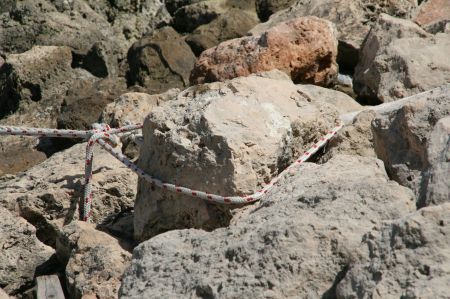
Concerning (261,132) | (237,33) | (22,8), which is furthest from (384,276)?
(22,8)

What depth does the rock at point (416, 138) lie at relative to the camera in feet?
12.5

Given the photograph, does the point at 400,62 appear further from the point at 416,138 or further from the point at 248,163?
the point at 416,138

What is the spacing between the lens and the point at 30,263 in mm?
5383

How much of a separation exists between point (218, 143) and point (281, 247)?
140 centimetres

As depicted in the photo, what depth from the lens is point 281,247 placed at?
11.2ft

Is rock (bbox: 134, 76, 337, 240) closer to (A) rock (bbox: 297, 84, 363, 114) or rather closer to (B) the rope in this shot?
(B) the rope

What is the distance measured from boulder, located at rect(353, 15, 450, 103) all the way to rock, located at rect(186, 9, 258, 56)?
7.94ft

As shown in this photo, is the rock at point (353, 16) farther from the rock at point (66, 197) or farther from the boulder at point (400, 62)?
the rock at point (66, 197)

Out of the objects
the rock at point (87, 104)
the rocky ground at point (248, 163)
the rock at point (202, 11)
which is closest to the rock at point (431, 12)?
the rocky ground at point (248, 163)

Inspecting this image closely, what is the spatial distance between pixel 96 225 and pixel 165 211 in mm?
728

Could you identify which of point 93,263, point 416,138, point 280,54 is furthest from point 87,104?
point 416,138

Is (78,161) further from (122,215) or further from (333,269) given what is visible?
(333,269)

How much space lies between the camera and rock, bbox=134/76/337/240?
4.71m

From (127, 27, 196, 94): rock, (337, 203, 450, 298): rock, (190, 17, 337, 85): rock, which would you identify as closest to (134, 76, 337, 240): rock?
(190, 17, 337, 85): rock
